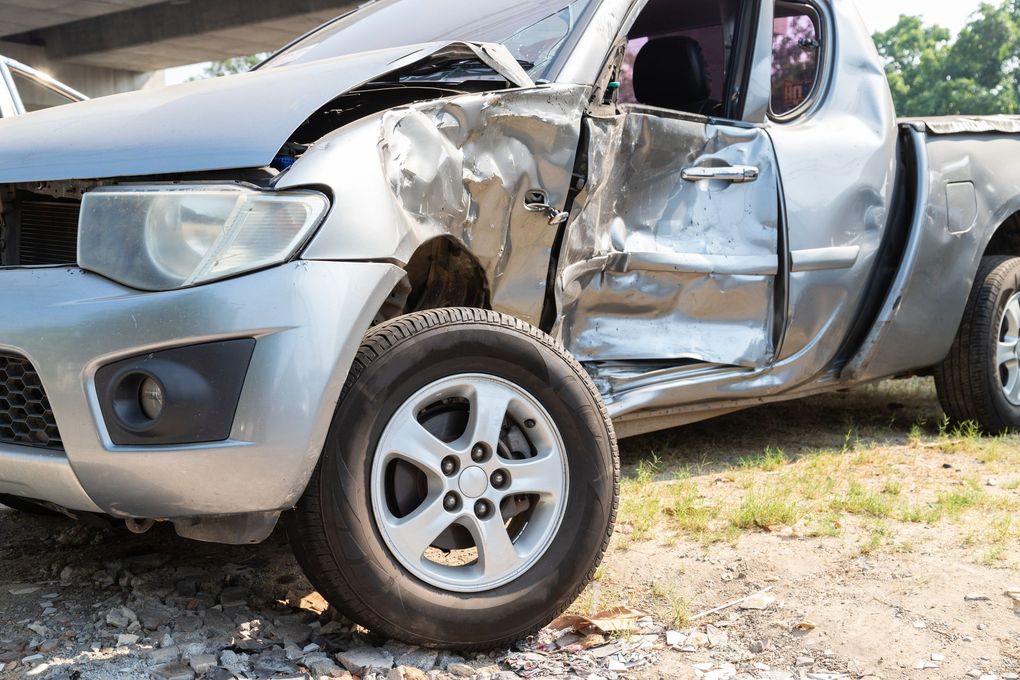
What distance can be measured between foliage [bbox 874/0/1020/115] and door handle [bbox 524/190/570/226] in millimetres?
48100

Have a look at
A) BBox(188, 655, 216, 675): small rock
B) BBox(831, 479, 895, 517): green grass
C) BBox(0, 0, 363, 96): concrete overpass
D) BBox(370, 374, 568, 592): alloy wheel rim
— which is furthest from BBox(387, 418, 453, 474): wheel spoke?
BBox(0, 0, 363, 96): concrete overpass

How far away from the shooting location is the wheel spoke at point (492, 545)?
251 cm

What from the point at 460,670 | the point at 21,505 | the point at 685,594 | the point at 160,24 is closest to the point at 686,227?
the point at 685,594

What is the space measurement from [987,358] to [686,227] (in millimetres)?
1761

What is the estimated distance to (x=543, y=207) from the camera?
2951mm

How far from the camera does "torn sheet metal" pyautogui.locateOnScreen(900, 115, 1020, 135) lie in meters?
4.19

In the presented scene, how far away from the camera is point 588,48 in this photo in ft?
10.5

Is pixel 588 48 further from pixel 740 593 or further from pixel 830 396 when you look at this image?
pixel 830 396

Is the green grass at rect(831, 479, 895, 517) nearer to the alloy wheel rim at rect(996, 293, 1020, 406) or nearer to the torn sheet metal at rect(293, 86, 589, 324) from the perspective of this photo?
the torn sheet metal at rect(293, 86, 589, 324)

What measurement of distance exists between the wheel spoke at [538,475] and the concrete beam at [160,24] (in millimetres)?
19795

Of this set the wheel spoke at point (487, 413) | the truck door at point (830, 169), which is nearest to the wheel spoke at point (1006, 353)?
the truck door at point (830, 169)

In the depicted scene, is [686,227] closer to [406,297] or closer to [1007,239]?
[406,297]

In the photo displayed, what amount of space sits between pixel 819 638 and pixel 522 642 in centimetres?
70

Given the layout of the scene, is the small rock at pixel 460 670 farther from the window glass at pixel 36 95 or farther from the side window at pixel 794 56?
the window glass at pixel 36 95
